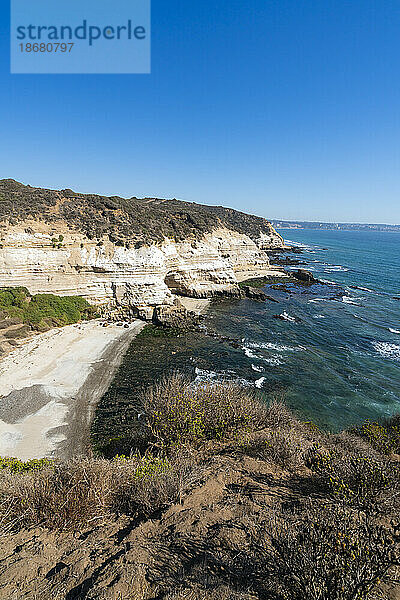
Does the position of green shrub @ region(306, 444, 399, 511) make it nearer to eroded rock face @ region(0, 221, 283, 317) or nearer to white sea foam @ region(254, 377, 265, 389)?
white sea foam @ region(254, 377, 265, 389)

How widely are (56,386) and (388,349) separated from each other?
96.2ft

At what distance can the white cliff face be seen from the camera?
2867 cm

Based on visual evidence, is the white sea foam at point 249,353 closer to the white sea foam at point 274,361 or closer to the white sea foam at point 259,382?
the white sea foam at point 274,361

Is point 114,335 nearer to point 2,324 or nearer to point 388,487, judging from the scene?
point 2,324

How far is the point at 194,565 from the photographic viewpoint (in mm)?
4789

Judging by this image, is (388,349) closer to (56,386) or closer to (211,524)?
(211,524)

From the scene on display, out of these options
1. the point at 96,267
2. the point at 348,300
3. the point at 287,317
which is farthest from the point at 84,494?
the point at 348,300

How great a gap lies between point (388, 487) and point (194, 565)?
477 centimetres

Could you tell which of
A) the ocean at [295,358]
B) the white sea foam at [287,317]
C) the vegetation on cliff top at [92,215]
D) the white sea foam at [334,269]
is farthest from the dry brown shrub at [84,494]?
the white sea foam at [334,269]

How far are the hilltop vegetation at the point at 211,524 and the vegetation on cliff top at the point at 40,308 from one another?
19.5 meters

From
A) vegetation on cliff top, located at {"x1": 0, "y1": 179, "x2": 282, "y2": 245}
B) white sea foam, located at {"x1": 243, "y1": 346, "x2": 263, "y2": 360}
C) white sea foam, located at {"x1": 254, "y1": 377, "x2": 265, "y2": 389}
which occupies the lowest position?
white sea foam, located at {"x1": 254, "y1": 377, "x2": 265, "y2": 389}

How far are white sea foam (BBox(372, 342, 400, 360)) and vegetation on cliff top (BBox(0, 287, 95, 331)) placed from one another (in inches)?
1168

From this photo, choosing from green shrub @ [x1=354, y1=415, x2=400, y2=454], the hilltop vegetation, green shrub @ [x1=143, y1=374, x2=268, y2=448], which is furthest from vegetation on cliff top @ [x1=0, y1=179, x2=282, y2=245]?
green shrub @ [x1=354, y1=415, x2=400, y2=454]

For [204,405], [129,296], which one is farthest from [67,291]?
[204,405]
